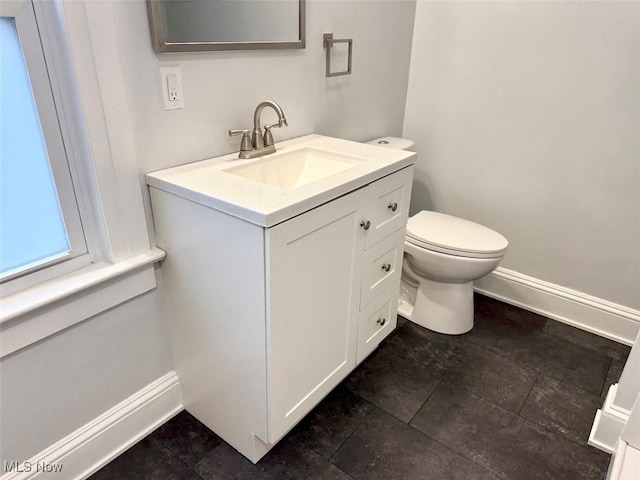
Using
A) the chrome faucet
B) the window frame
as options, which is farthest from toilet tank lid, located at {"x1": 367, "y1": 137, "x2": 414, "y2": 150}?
the window frame

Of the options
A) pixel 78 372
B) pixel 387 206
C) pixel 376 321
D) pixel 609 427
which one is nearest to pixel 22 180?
pixel 78 372

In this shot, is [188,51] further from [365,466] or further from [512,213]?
[512,213]

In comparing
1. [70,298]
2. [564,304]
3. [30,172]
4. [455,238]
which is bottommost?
[564,304]

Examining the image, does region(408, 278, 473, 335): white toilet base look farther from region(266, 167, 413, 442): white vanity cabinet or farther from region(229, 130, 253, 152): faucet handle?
region(229, 130, 253, 152): faucet handle

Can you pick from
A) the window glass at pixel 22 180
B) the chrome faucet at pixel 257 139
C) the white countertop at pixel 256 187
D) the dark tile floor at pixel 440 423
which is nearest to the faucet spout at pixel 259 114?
the chrome faucet at pixel 257 139

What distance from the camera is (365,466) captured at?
1449 millimetres

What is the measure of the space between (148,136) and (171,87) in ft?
0.50

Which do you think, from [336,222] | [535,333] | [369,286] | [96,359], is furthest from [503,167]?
[96,359]

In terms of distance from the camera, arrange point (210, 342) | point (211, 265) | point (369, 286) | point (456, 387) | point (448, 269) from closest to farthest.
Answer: point (211, 265), point (210, 342), point (369, 286), point (456, 387), point (448, 269)

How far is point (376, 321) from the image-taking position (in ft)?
5.77

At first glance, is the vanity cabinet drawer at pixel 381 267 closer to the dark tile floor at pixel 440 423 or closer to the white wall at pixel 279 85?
the dark tile floor at pixel 440 423

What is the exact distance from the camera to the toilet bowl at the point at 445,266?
1877 mm

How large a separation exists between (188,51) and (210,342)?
2.80 feet

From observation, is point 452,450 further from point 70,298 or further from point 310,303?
point 70,298
